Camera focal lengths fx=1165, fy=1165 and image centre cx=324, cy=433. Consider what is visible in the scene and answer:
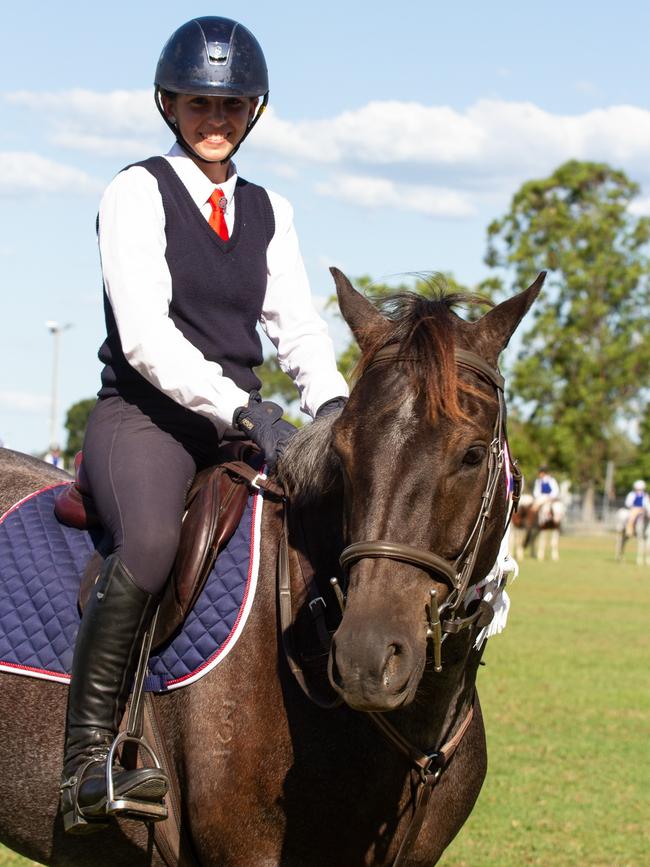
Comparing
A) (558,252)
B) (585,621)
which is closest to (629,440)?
(558,252)

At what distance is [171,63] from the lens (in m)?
4.17

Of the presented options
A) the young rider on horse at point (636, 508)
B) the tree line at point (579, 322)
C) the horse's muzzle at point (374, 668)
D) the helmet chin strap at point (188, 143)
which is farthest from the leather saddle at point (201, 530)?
the tree line at point (579, 322)

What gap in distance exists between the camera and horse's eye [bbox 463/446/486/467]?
3.29 metres

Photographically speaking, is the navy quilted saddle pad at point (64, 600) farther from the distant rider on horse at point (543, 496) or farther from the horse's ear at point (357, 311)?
the distant rider on horse at point (543, 496)

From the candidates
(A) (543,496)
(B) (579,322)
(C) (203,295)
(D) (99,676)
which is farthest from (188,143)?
(B) (579,322)

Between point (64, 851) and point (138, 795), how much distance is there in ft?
2.27

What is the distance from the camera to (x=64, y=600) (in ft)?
13.4

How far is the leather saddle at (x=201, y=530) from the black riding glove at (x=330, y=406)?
11.7 inches

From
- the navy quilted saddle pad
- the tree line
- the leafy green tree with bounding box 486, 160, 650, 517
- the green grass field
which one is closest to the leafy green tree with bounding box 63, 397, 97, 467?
the tree line

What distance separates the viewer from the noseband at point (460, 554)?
314 centimetres

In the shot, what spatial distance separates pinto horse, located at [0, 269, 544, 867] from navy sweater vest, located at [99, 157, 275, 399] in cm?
51

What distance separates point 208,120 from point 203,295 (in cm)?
69

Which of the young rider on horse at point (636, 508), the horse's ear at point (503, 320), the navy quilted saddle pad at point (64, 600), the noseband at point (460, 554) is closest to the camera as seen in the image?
the noseband at point (460, 554)

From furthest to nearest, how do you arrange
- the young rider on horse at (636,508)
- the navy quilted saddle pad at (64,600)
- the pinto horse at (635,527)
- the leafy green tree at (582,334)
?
the leafy green tree at (582,334) → the young rider on horse at (636,508) → the pinto horse at (635,527) → the navy quilted saddle pad at (64,600)
